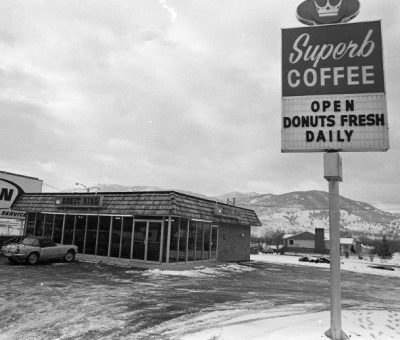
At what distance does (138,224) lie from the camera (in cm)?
2281

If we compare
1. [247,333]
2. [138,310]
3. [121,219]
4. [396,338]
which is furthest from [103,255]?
[396,338]

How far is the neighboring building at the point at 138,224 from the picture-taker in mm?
21875

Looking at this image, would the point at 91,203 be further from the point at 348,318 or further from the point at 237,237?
the point at 348,318

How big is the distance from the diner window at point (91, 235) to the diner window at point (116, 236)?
165cm

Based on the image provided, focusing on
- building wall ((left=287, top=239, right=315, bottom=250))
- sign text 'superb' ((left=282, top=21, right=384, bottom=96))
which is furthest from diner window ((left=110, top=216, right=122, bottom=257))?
building wall ((left=287, top=239, right=315, bottom=250))

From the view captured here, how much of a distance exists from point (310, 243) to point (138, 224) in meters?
71.6

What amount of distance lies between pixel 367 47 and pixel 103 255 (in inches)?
823

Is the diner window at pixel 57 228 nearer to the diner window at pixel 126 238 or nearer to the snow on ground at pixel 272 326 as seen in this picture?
the diner window at pixel 126 238

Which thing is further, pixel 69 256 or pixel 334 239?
pixel 69 256

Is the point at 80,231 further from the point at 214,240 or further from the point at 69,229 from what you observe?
the point at 214,240

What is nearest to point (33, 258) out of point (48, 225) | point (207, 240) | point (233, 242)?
point (48, 225)

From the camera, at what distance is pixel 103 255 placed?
23.9m

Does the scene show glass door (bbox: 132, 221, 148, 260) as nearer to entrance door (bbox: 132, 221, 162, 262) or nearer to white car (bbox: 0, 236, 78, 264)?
entrance door (bbox: 132, 221, 162, 262)

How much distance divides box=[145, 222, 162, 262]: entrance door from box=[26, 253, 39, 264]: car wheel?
6.21 metres
